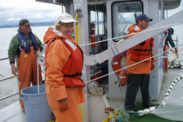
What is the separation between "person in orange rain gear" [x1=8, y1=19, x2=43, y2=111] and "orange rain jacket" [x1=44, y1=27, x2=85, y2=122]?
5.81 ft

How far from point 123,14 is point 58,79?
10.1 feet

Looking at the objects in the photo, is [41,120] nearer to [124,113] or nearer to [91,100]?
[91,100]

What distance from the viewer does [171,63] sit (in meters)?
7.99

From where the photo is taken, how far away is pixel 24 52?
12.1 feet

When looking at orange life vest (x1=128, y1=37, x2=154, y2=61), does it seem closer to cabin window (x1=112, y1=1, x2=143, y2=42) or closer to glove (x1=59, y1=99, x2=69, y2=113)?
cabin window (x1=112, y1=1, x2=143, y2=42)

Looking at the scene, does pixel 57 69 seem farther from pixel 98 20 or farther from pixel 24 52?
pixel 98 20

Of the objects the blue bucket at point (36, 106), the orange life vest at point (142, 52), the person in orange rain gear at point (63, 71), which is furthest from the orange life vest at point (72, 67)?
the orange life vest at point (142, 52)

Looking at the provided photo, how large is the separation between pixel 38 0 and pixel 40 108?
2212 mm

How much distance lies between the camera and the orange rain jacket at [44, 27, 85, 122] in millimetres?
1843

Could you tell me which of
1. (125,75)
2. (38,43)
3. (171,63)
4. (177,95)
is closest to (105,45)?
(125,75)

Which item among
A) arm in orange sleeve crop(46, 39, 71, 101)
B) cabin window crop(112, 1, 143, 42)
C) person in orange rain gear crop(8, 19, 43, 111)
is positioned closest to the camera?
arm in orange sleeve crop(46, 39, 71, 101)

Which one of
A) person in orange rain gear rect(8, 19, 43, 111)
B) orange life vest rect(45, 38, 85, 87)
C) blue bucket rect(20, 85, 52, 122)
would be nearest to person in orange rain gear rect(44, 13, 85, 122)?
orange life vest rect(45, 38, 85, 87)

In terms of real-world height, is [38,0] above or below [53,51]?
above

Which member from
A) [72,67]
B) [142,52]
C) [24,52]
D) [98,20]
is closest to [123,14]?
[98,20]
